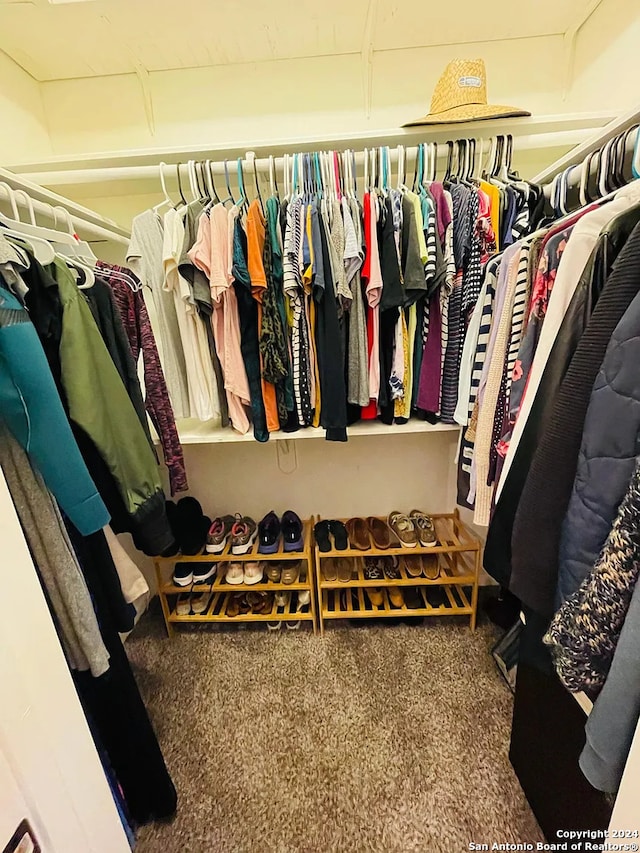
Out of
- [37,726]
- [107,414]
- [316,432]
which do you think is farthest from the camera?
[316,432]

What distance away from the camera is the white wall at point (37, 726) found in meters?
0.39

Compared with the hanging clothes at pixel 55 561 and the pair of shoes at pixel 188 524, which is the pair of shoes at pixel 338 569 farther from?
the hanging clothes at pixel 55 561

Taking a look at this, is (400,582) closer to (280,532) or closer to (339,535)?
(339,535)

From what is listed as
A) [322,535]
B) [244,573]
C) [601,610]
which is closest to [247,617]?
[244,573]

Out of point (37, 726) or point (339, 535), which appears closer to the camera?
point (37, 726)

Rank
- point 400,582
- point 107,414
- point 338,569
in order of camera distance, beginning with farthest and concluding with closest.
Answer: point 338,569, point 400,582, point 107,414

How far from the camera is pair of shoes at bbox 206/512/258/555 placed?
5.10ft

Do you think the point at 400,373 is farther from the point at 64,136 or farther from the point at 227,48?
the point at 64,136

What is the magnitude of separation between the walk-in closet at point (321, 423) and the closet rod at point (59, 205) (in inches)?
1.3

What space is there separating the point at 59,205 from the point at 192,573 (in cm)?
147

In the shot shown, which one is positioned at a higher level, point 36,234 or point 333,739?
point 36,234

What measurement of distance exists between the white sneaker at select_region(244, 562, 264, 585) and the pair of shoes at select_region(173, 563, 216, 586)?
16 centimetres

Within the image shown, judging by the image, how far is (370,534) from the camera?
1633 millimetres

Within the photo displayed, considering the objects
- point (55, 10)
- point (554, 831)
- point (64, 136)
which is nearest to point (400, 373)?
point (554, 831)
